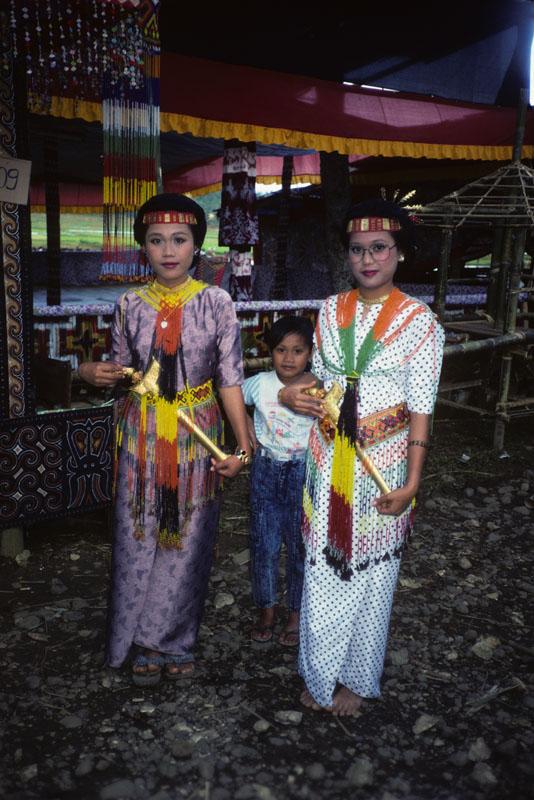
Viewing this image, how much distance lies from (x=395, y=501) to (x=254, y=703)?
109 centimetres

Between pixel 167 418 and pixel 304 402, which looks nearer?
pixel 304 402

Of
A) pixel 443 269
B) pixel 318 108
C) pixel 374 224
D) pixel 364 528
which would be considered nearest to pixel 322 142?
pixel 318 108

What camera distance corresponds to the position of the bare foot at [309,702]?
8.72 ft

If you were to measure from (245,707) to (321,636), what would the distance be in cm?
46

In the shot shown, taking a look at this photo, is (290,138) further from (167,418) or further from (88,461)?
(167,418)

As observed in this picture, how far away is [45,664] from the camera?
294 centimetres

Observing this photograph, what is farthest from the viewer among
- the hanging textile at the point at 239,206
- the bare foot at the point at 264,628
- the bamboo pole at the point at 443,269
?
the hanging textile at the point at 239,206

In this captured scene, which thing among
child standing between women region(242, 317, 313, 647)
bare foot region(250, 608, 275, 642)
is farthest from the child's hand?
bare foot region(250, 608, 275, 642)

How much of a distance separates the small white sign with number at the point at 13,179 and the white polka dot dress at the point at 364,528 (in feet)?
6.58

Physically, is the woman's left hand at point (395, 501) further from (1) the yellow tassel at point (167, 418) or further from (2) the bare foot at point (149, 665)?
(2) the bare foot at point (149, 665)

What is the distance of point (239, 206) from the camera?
8.10m

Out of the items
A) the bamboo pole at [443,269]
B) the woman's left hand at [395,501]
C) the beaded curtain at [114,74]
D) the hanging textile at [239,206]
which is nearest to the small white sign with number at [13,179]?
the beaded curtain at [114,74]

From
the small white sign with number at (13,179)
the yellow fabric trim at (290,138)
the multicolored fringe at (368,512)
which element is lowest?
the multicolored fringe at (368,512)

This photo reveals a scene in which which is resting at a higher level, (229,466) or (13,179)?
(13,179)
